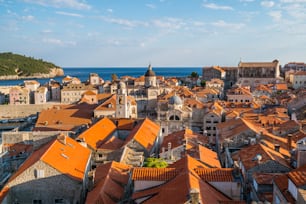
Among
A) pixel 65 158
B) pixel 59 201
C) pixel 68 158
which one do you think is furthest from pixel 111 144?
pixel 59 201

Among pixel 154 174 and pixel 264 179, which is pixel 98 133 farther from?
pixel 264 179

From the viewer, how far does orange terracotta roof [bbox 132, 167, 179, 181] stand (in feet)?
64.2

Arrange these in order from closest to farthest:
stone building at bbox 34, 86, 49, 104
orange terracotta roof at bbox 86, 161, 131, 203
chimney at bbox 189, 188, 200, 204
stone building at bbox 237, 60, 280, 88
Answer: chimney at bbox 189, 188, 200, 204 → orange terracotta roof at bbox 86, 161, 131, 203 → stone building at bbox 34, 86, 49, 104 → stone building at bbox 237, 60, 280, 88

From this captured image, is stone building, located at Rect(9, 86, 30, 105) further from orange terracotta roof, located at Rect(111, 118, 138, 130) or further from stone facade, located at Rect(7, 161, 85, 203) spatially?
stone facade, located at Rect(7, 161, 85, 203)

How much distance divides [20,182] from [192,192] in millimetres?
14638

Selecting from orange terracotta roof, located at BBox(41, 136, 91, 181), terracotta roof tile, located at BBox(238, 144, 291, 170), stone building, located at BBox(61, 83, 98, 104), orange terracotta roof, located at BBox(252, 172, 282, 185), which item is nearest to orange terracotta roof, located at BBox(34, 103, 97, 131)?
orange terracotta roof, located at BBox(41, 136, 91, 181)

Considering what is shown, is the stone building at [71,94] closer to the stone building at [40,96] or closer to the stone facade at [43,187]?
the stone building at [40,96]

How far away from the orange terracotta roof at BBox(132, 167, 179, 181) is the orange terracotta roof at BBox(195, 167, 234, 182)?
5.10ft

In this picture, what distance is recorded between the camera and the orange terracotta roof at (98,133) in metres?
36.1

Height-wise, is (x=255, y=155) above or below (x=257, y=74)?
below

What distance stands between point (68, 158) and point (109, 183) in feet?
17.9

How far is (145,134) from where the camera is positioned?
3816 cm

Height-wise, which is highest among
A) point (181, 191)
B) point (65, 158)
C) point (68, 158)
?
point (181, 191)

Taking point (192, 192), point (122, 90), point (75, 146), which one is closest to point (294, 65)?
point (122, 90)
